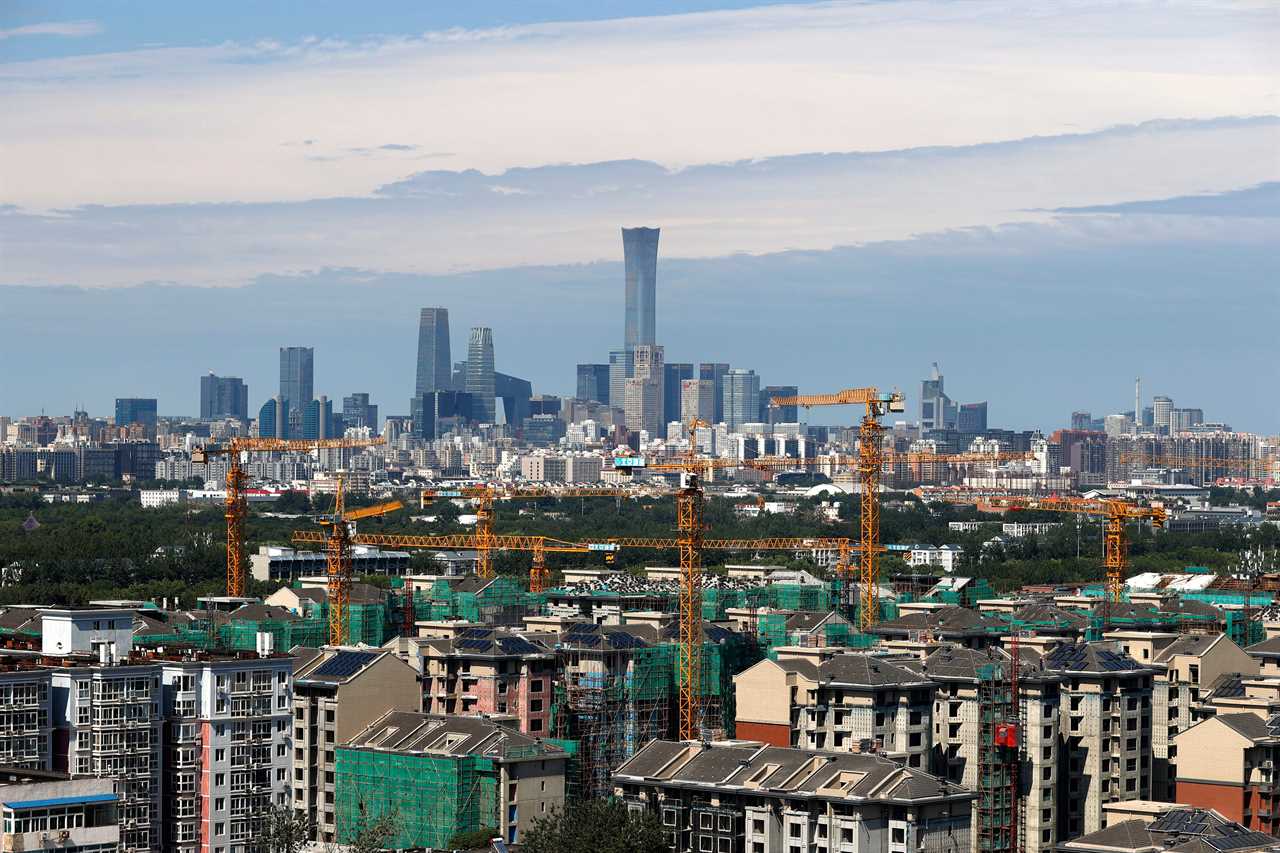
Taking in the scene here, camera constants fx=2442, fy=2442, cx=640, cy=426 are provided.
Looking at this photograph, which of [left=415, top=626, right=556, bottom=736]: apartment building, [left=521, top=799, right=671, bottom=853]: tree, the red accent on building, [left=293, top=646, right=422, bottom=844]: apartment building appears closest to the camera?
[left=521, top=799, right=671, bottom=853]: tree

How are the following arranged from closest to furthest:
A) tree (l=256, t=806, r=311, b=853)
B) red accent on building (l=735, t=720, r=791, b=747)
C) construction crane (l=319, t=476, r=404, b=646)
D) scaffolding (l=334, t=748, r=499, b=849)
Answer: tree (l=256, t=806, r=311, b=853), scaffolding (l=334, t=748, r=499, b=849), red accent on building (l=735, t=720, r=791, b=747), construction crane (l=319, t=476, r=404, b=646)

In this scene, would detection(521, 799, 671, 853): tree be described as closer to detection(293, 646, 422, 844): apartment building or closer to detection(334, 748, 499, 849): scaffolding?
detection(334, 748, 499, 849): scaffolding

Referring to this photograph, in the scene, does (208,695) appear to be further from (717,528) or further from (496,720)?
(717,528)

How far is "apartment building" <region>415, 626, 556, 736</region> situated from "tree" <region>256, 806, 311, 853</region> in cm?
827

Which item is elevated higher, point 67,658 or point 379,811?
point 67,658

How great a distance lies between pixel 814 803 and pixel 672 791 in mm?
2546

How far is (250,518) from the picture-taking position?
422 feet

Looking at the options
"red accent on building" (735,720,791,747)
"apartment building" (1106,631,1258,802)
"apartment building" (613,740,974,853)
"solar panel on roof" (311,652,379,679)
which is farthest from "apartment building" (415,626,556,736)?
"apartment building" (1106,631,1258,802)

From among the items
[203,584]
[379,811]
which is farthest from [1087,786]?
[203,584]

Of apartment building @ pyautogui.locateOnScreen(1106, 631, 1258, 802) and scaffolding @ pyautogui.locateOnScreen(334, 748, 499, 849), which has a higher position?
apartment building @ pyautogui.locateOnScreen(1106, 631, 1258, 802)

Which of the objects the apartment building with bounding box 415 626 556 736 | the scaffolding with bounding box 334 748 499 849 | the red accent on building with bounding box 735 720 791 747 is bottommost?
the scaffolding with bounding box 334 748 499 849

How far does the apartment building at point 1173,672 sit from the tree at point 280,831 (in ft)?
51.3

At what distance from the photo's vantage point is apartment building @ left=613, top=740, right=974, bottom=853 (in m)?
34.9

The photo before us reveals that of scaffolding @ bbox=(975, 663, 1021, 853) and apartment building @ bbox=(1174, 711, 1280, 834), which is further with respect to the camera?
scaffolding @ bbox=(975, 663, 1021, 853)
